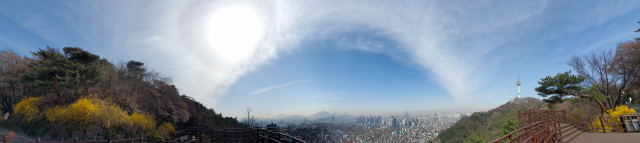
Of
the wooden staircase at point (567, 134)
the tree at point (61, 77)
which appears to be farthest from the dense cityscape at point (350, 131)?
the wooden staircase at point (567, 134)

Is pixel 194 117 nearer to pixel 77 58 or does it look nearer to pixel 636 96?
pixel 77 58

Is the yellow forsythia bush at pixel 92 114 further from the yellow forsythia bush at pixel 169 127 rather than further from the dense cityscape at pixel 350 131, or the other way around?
the dense cityscape at pixel 350 131

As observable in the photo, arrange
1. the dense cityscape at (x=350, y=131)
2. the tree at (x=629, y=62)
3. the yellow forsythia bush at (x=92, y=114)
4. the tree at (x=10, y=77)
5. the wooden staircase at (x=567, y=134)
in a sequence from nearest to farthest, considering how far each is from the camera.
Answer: the wooden staircase at (x=567, y=134)
the yellow forsythia bush at (x=92, y=114)
the tree at (x=629, y=62)
the tree at (x=10, y=77)
the dense cityscape at (x=350, y=131)

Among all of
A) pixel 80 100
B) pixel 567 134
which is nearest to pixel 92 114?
pixel 80 100

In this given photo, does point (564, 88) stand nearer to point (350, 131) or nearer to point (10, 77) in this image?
point (350, 131)

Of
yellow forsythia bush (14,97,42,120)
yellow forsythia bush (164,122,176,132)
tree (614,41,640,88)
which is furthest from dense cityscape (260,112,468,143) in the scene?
tree (614,41,640,88)

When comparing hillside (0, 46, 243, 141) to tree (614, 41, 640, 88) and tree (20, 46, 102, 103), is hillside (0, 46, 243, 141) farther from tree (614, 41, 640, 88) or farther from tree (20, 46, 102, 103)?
tree (614, 41, 640, 88)
